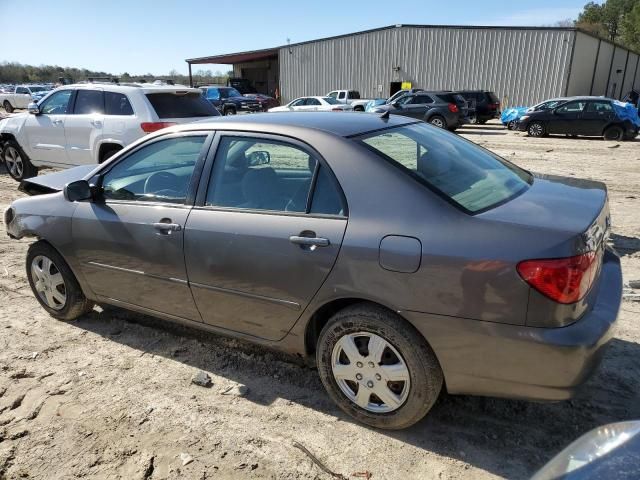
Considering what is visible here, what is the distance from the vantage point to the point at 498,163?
10.9 ft

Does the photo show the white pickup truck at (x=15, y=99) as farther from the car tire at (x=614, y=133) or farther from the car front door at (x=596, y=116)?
the car tire at (x=614, y=133)

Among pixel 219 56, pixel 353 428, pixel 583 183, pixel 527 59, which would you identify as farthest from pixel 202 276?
pixel 219 56

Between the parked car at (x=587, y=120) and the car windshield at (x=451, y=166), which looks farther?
the parked car at (x=587, y=120)

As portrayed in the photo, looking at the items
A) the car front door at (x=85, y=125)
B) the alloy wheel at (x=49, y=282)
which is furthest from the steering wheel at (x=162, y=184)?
the car front door at (x=85, y=125)

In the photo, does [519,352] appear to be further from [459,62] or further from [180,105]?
[459,62]

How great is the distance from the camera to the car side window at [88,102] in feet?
26.8

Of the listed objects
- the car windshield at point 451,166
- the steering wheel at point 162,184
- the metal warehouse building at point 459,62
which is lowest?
the steering wheel at point 162,184

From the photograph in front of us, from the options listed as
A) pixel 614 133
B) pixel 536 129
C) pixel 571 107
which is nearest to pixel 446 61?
pixel 536 129

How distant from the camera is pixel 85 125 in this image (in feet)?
27.1

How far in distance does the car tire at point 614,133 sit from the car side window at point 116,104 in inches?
614

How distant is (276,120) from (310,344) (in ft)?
4.57

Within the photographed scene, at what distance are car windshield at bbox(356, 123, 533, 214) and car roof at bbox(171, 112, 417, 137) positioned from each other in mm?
102

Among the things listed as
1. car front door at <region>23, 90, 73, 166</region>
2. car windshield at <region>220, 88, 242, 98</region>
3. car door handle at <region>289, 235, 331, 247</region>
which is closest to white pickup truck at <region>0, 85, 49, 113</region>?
car windshield at <region>220, 88, 242, 98</region>

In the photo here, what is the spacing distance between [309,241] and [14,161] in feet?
32.1
